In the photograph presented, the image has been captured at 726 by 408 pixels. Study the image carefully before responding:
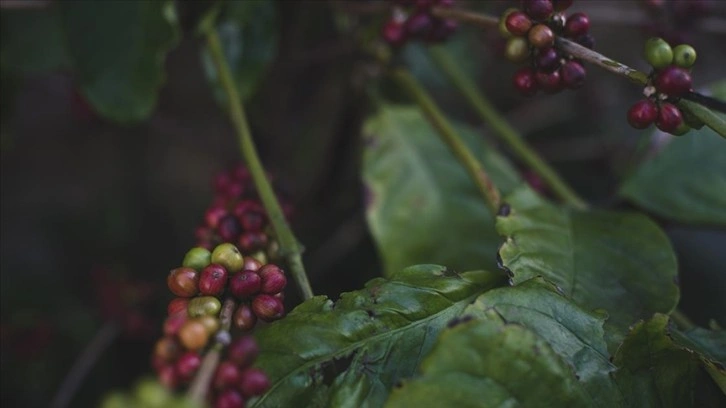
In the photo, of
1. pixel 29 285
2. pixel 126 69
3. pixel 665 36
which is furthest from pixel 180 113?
pixel 665 36

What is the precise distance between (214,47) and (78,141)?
3.69 ft

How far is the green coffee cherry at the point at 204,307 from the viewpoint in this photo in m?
0.65

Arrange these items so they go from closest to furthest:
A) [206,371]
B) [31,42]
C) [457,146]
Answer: [206,371] < [457,146] < [31,42]

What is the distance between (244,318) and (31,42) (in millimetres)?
978

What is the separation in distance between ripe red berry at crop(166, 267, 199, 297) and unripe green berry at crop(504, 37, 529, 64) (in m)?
0.39

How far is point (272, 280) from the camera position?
69 centimetres

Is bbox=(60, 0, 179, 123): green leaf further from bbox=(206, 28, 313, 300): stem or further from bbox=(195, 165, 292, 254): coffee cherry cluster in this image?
bbox=(195, 165, 292, 254): coffee cherry cluster

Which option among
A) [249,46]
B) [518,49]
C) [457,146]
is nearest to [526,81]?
[518,49]

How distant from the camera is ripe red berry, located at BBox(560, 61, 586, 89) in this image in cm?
75

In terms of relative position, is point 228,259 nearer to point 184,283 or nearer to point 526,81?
point 184,283

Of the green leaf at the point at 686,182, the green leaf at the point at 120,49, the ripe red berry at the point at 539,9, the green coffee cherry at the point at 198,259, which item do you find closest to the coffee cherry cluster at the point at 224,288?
the green coffee cherry at the point at 198,259

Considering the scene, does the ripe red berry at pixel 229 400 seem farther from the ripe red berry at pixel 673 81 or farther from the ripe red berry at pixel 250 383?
the ripe red berry at pixel 673 81

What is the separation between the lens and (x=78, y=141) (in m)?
2.11

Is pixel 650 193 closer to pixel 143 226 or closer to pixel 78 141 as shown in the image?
pixel 143 226
